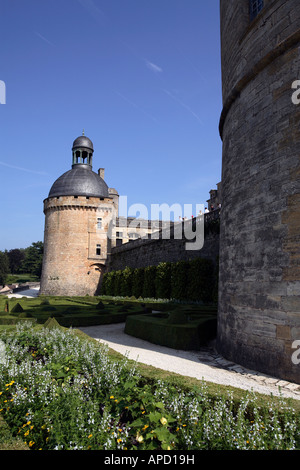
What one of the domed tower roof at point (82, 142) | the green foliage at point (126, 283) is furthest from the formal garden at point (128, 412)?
the domed tower roof at point (82, 142)

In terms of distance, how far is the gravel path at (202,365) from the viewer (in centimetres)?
577

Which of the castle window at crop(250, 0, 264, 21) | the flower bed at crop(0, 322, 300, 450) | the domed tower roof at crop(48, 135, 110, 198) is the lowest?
the flower bed at crop(0, 322, 300, 450)

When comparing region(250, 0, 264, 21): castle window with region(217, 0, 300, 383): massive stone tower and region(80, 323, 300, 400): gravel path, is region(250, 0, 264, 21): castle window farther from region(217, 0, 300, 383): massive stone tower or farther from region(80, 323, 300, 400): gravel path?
region(80, 323, 300, 400): gravel path

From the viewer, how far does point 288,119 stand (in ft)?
21.1

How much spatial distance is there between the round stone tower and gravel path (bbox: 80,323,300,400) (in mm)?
22101

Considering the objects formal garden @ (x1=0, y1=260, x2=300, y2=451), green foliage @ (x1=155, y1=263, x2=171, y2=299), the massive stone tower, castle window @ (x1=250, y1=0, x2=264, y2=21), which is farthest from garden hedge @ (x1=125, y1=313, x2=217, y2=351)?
green foliage @ (x1=155, y1=263, x2=171, y2=299)

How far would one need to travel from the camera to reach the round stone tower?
32.9 meters

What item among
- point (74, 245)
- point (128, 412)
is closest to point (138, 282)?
point (74, 245)

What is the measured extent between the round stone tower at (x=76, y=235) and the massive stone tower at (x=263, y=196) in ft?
85.6
